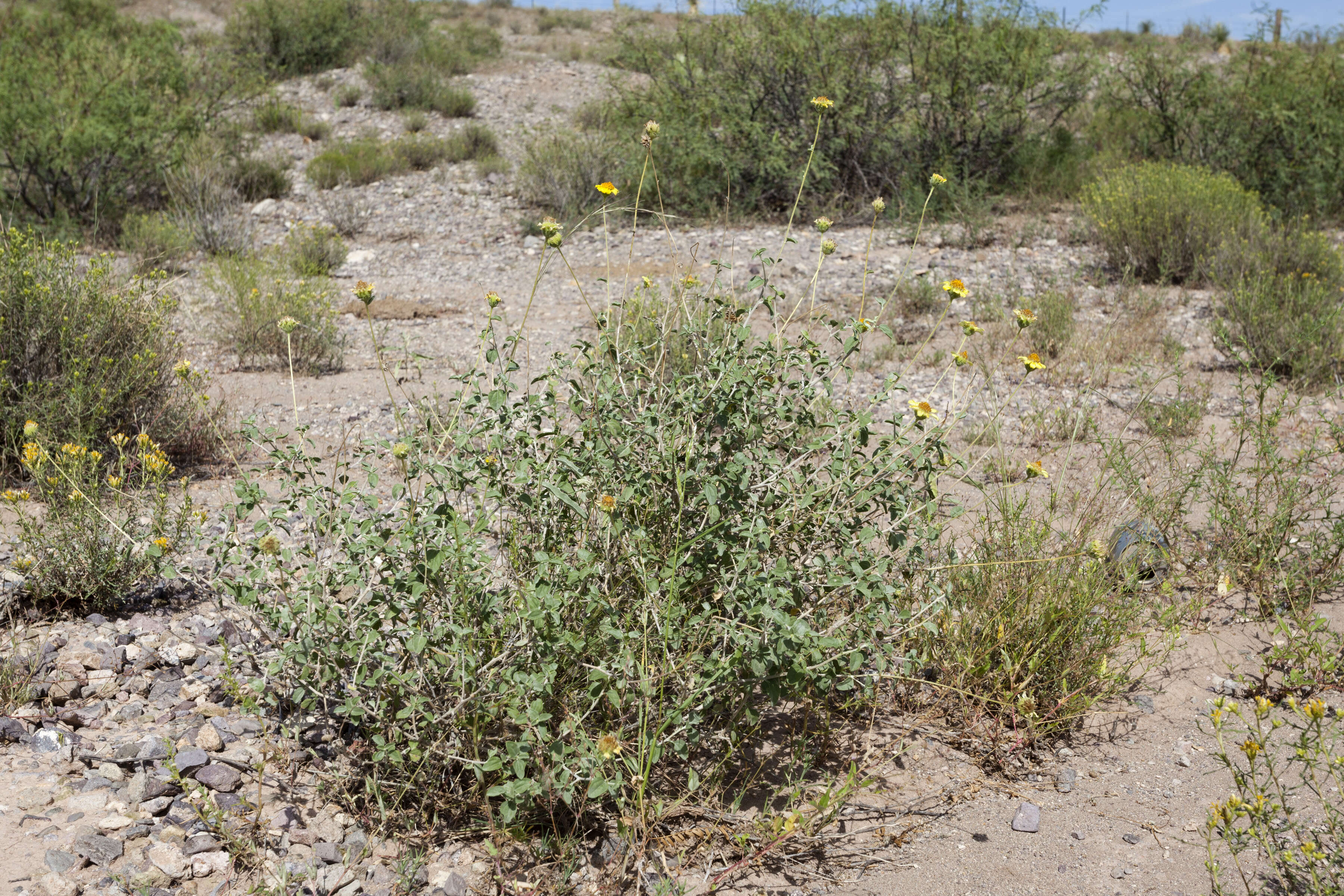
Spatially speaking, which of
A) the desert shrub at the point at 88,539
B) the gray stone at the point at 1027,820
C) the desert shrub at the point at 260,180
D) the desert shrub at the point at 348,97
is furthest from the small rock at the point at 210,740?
the desert shrub at the point at 348,97

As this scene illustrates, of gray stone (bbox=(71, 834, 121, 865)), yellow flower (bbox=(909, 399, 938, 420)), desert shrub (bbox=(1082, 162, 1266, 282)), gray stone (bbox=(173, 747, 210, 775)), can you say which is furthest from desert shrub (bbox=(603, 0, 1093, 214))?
gray stone (bbox=(71, 834, 121, 865))

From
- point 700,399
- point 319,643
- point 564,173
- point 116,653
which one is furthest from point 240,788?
point 564,173

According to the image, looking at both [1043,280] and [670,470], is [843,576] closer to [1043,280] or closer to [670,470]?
[670,470]

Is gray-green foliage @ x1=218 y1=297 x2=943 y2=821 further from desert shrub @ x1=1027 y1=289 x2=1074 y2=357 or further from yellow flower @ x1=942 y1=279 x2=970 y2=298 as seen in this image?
desert shrub @ x1=1027 y1=289 x2=1074 y2=357

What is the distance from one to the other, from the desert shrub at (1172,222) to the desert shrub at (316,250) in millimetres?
6006

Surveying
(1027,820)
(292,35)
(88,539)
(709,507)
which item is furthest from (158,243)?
(292,35)

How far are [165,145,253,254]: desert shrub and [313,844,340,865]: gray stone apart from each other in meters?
6.72

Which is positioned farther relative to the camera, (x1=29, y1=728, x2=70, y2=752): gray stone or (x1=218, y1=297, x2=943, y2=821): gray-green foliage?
(x1=29, y1=728, x2=70, y2=752): gray stone

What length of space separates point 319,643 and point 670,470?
35.3 inches

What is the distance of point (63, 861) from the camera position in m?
1.88

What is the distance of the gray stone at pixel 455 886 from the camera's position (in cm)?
202

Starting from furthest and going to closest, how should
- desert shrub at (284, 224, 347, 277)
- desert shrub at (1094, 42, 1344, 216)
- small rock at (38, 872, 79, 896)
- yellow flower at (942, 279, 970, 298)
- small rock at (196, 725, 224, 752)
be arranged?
desert shrub at (1094, 42, 1344, 216) → desert shrub at (284, 224, 347, 277) → yellow flower at (942, 279, 970, 298) → small rock at (196, 725, 224, 752) → small rock at (38, 872, 79, 896)

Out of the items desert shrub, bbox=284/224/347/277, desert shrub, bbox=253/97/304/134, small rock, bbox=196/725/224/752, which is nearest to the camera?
small rock, bbox=196/725/224/752

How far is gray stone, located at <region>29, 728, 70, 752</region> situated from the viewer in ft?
7.35
